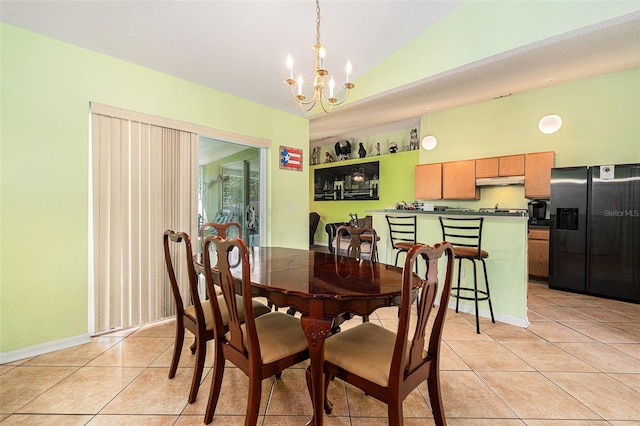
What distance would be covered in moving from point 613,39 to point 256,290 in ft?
13.5

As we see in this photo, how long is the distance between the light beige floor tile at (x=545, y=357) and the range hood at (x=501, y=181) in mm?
2801

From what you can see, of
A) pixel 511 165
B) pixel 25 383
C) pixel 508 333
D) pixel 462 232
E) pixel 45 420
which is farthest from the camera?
pixel 511 165

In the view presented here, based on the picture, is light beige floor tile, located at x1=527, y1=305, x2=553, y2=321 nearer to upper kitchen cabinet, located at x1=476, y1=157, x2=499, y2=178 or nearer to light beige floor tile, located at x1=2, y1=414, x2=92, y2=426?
upper kitchen cabinet, located at x1=476, y1=157, x2=499, y2=178

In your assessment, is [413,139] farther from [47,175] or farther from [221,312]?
[47,175]

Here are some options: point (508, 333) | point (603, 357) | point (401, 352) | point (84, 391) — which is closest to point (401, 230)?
point (508, 333)

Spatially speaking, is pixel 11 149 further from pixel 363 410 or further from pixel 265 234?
pixel 363 410

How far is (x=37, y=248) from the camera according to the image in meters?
2.25

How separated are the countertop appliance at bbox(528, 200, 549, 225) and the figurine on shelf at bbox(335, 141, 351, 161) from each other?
13.7ft

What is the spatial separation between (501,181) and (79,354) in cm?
562

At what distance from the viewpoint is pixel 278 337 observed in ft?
5.08

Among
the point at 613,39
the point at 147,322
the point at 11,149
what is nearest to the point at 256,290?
the point at 147,322

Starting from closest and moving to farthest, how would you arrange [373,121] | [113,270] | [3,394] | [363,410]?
[363,410], [3,394], [113,270], [373,121]

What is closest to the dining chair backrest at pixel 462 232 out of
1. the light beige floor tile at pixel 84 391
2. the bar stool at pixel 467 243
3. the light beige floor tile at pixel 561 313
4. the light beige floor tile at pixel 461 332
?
the bar stool at pixel 467 243

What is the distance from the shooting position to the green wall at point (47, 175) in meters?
2.13
